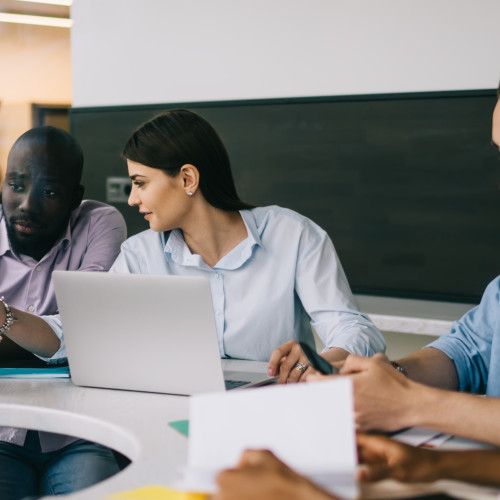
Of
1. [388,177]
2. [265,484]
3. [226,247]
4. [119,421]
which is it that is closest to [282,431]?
[265,484]

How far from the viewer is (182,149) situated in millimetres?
1906

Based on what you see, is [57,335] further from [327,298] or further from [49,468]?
[327,298]

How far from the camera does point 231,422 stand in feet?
2.86

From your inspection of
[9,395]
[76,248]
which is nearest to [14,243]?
[76,248]

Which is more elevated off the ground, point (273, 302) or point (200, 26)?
point (200, 26)

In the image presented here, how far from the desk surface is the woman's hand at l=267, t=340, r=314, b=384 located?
19 cm

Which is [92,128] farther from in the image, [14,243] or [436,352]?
[436,352]

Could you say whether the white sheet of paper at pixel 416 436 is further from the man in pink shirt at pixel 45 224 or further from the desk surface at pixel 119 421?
the man in pink shirt at pixel 45 224

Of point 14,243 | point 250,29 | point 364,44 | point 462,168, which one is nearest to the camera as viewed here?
point 14,243

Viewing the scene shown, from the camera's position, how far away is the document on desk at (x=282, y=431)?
84 cm

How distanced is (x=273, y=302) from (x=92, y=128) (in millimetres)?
2235

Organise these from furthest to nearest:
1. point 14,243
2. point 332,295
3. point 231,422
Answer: point 14,243
point 332,295
point 231,422

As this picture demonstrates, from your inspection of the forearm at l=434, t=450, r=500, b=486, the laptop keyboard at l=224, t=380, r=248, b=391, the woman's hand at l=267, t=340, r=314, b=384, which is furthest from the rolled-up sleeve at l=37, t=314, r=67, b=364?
the forearm at l=434, t=450, r=500, b=486

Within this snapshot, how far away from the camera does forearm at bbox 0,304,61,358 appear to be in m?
1.63
